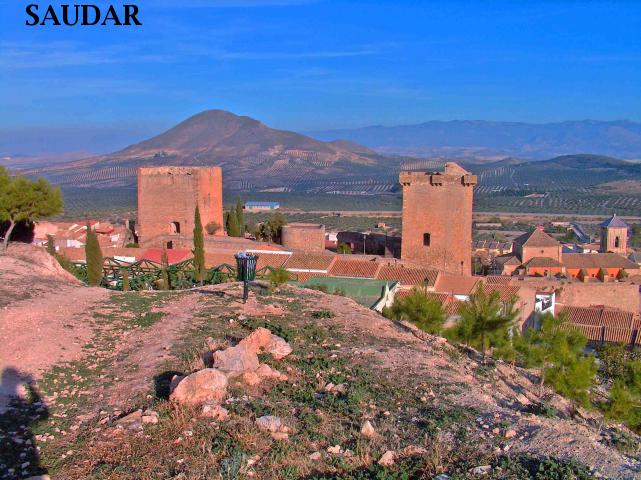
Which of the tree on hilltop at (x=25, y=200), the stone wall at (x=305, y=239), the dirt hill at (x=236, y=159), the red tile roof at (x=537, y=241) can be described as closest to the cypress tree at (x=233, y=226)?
the stone wall at (x=305, y=239)

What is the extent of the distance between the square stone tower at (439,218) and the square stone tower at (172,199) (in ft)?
27.1

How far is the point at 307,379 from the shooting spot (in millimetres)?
6504

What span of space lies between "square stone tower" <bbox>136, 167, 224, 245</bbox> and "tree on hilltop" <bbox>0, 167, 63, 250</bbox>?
10964 millimetres

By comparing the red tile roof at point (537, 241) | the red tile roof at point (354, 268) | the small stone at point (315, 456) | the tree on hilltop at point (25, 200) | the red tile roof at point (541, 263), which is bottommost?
the red tile roof at point (541, 263)

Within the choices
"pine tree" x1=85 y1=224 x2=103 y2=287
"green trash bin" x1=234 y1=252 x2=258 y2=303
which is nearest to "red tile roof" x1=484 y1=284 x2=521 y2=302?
"pine tree" x1=85 y1=224 x2=103 y2=287

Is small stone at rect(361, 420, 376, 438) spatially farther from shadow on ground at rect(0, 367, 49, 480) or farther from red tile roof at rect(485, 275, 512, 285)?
red tile roof at rect(485, 275, 512, 285)

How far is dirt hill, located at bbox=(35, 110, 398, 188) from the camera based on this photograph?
428ft

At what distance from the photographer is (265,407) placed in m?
5.74

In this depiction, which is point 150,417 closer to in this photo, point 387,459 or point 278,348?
point 387,459

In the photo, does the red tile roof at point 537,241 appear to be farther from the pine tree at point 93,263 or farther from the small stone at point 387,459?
the small stone at point 387,459

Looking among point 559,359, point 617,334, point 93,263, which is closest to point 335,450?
point 559,359

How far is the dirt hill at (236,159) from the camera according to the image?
130 m

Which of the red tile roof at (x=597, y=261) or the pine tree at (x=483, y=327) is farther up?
the pine tree at (x=483, y=327)

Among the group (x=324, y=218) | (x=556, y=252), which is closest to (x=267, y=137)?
(x=324, y=218)
